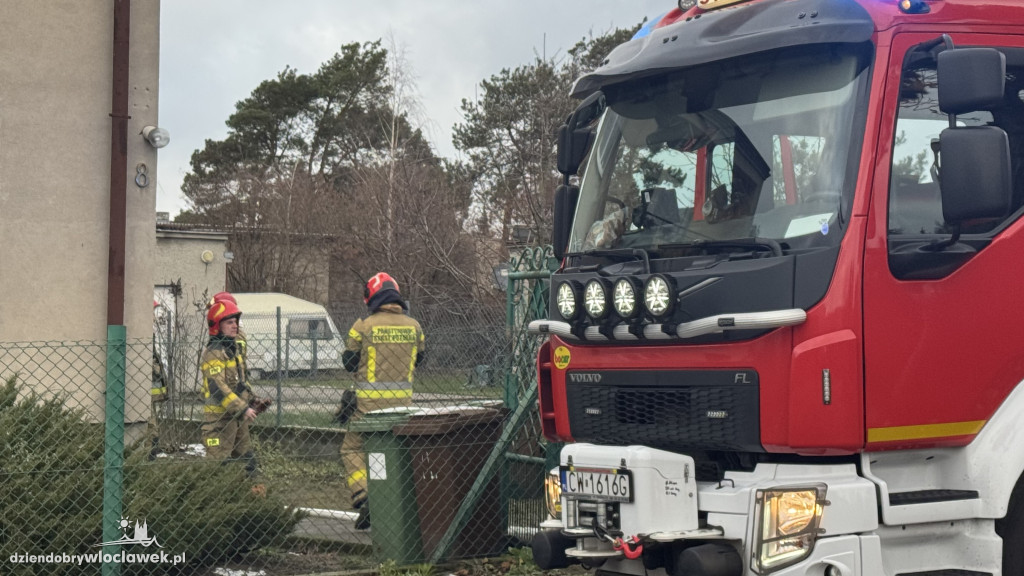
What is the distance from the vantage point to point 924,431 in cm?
441

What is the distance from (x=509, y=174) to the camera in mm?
16266

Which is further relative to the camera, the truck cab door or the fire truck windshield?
the fire truck windshield

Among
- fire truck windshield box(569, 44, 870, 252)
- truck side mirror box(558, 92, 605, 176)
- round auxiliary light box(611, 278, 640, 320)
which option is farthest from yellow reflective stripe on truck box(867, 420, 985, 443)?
truck side mirror box(558, 92, 605, 176)

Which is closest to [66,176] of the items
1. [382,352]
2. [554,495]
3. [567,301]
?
[382,352]

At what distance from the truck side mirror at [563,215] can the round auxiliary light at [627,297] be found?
92cm

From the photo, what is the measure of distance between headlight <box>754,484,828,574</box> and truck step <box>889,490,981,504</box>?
1.20 ft

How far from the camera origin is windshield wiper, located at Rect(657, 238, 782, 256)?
4480mm

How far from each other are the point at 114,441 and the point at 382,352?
123 inches

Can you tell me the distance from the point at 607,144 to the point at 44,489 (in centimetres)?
348

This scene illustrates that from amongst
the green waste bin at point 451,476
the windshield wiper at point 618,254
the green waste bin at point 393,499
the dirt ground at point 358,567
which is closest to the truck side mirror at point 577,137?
the windshield wiper at point 618,254

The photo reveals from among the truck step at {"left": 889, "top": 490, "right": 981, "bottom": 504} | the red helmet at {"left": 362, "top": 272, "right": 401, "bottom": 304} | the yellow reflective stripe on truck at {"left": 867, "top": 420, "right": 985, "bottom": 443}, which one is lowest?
the truck step at {"left": 889, "top": 490, "right": 981, "bottom": 504}

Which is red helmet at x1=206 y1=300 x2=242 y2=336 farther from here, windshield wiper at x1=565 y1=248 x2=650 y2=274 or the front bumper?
the front bumper

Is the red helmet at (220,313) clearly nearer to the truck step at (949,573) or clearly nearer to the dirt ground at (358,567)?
the dirt ground at (358,567)

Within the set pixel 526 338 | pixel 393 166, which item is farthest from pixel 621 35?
pixel 526 338
